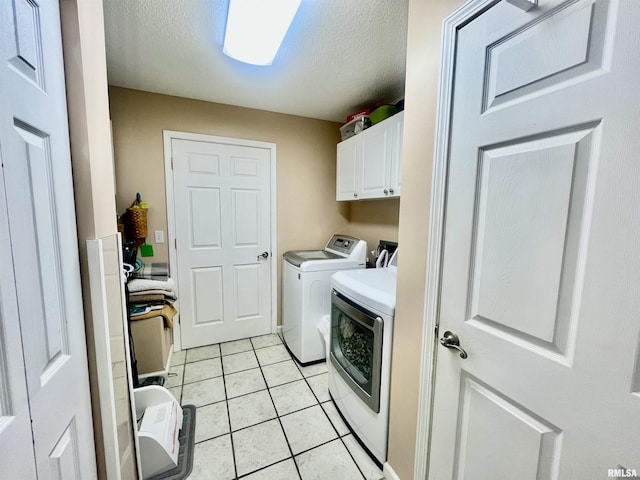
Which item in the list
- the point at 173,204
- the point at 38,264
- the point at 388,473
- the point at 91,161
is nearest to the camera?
the point at 38,264

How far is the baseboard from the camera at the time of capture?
49.1 inches

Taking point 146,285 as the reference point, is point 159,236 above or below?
above

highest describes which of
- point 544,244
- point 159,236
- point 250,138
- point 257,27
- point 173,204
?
point 257,27

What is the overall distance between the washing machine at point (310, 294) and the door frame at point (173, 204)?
0.34 metres

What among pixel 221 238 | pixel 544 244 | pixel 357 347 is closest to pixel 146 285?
pixel 221 238

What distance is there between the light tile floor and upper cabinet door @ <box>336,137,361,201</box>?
1.64 m

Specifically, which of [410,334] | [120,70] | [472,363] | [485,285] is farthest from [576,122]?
[120,70]

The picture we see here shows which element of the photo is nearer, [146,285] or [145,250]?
[146,285]

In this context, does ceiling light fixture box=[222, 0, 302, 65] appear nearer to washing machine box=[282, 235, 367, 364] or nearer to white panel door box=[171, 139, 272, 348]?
white panel door box=[171, 139, 272, 348]

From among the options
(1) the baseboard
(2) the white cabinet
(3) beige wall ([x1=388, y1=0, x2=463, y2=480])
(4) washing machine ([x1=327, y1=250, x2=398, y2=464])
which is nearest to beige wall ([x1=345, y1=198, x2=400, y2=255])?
(2) the white cabinet

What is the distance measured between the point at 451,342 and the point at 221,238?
2.19 meters

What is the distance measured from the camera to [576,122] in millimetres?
587

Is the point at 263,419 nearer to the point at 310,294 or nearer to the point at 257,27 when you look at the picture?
the point at 310,294

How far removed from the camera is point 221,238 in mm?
2520
